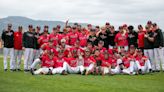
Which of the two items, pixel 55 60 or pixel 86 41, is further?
pixel 86 41

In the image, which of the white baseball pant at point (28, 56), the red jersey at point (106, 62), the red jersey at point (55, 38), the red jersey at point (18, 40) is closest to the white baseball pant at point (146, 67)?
the red jersey at point (106, 62)

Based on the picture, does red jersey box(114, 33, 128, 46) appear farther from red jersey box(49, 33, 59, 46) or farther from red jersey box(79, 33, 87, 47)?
red jersey box(49, 33, 59, 46)

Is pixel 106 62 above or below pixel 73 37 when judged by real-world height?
below

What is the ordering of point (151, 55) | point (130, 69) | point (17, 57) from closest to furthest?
point (130, 69) → point (151, 55) → point (17, 57)

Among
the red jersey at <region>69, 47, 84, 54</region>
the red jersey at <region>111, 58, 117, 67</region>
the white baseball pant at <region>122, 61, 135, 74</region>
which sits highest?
the red jersey at <region>69, 47, 84, 54</region>

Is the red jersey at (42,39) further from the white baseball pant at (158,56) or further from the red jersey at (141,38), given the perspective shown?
the white baseball pant at (158,56)

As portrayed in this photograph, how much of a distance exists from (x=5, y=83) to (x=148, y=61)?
7.47 m

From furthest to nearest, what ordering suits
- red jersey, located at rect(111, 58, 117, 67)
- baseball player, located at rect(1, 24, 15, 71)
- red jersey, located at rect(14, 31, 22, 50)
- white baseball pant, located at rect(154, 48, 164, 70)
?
1. red jersey, located at rect(14, 31, 22, 50)
2. baseball player, located at rect(1, 24, 15, 71)
3. white baseball pant, located at rect(154, 48, 164, 70)
4. red jersey, located at rect(111, 58, 117, 67)

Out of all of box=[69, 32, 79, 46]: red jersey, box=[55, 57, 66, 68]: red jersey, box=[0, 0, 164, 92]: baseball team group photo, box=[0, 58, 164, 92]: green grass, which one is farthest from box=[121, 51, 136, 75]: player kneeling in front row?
box=[55, 57, 66, 68]: red jersey

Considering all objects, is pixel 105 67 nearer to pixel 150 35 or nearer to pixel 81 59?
pixel 81 59

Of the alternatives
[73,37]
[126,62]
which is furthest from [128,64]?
[73,37]

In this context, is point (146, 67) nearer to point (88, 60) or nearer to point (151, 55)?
point (151, 55)

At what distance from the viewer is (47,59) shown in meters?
17.7

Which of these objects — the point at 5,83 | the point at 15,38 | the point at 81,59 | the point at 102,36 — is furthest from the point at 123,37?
the point at 5,83
